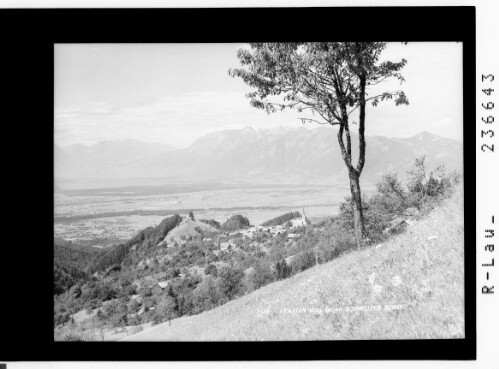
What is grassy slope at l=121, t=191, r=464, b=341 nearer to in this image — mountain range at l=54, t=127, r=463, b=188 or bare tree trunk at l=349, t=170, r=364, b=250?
bare tree trunk at l=349, t=170, r=364, b=250

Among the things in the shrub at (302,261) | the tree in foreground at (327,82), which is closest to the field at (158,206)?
the shrub at (302,261)

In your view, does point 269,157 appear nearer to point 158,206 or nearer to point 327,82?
point 327,82

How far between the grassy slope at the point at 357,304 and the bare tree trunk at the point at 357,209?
34 centimetres

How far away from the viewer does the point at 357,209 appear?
5141 mm

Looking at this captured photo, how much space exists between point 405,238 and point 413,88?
1.56 meters

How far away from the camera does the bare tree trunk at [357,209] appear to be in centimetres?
511

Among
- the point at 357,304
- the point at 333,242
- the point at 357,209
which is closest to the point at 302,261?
the point at 333,242

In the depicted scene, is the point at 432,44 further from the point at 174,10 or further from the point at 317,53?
the point at 174,10

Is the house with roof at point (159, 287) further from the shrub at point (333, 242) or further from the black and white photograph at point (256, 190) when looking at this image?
the shrub at point (333, 242)

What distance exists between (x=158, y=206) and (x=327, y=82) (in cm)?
215

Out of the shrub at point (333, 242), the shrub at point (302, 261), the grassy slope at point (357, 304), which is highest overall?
the shrub at point (333, 242)
